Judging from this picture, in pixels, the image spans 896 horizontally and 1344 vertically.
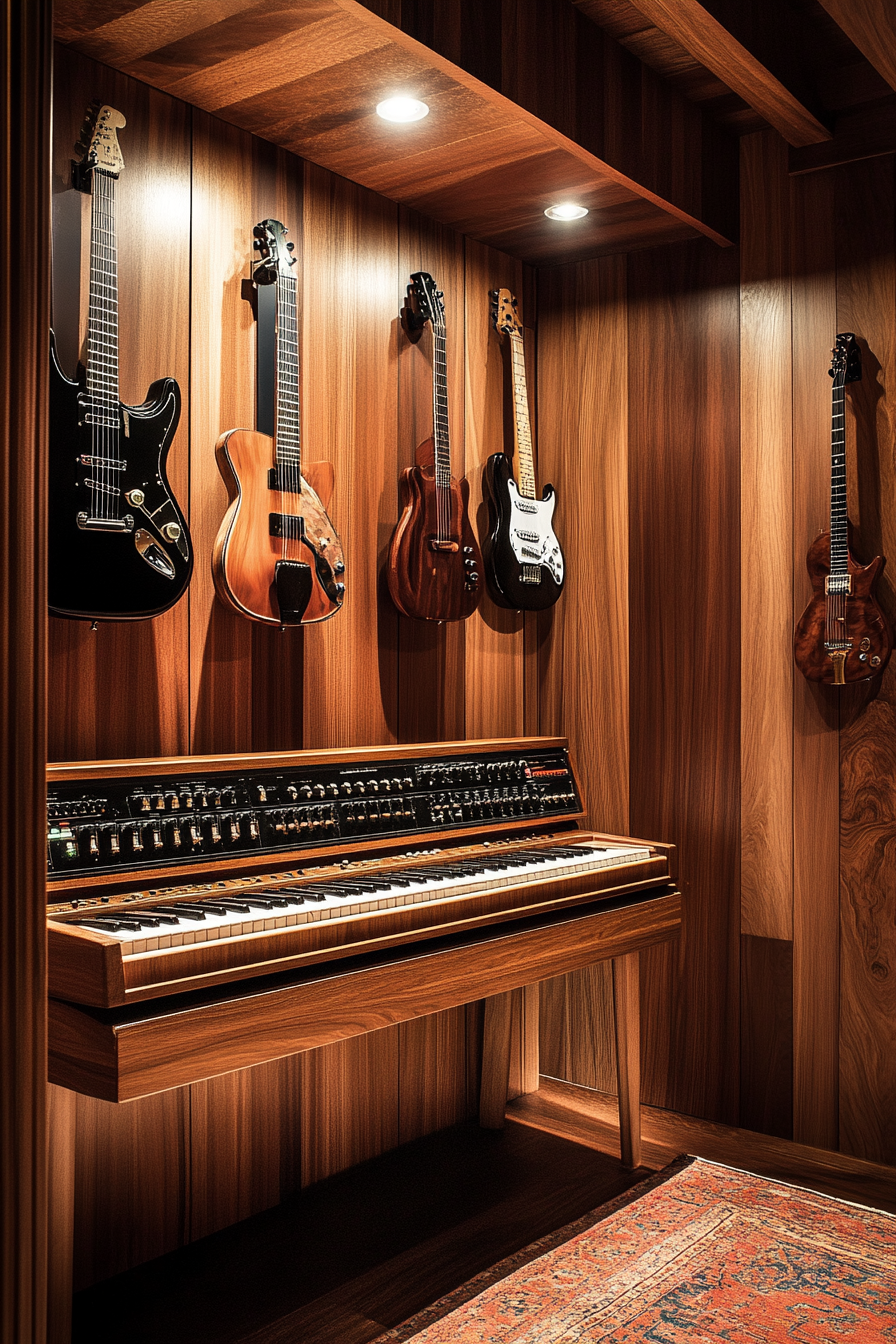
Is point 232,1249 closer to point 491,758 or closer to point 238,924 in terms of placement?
point 238,924

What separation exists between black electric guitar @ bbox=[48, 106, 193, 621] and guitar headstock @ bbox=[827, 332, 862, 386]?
1.71m

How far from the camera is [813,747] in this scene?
3.05m

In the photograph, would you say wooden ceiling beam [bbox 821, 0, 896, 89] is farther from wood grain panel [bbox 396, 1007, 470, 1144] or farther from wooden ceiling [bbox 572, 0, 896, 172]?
wood grain panel [bbox 396, 1007, 470, 1144]

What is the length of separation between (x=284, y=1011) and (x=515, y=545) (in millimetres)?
1672

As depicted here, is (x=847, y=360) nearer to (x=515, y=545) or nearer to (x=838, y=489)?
(x=838, y=489)

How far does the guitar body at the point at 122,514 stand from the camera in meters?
2.06

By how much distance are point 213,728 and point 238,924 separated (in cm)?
73

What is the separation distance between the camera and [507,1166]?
287 centimetres

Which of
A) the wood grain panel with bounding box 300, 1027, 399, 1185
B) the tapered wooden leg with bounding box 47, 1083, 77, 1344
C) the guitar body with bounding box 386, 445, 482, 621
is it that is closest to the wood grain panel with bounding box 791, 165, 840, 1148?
the guitar body with bounding box 386, 445, 482, 621

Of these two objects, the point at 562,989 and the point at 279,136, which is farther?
the point at 562,989

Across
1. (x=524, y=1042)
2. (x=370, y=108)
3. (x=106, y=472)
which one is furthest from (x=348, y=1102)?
(x=370, y=108)

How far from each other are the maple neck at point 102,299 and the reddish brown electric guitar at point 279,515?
0.35m

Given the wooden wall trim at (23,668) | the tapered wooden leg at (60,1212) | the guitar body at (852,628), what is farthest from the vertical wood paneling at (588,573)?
the wooden wall trim at (23,668)

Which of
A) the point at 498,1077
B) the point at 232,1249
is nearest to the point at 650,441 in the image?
the point at 498,1077
